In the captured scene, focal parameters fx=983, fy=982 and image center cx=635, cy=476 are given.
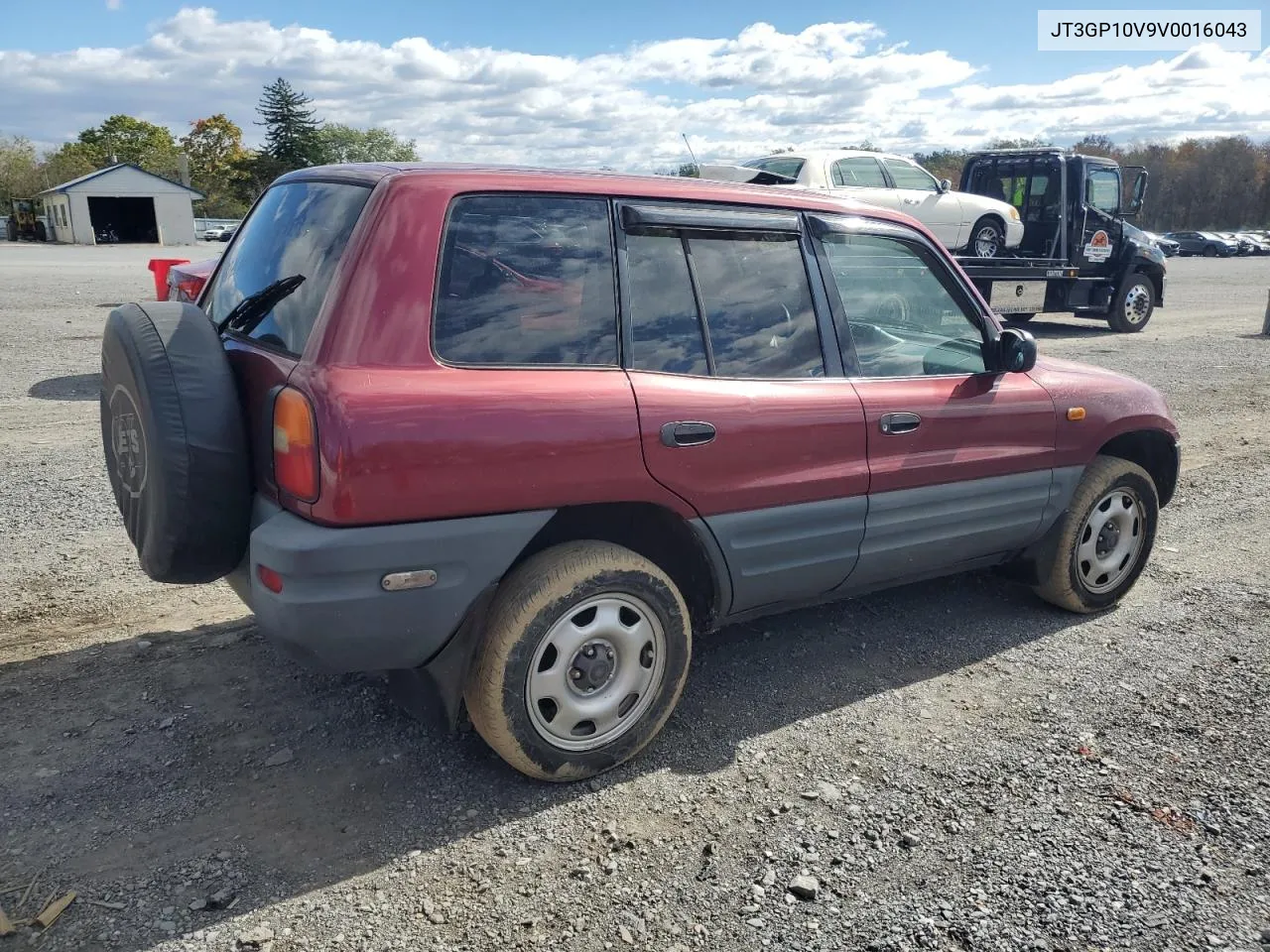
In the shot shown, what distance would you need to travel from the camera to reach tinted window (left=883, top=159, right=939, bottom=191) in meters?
14.2

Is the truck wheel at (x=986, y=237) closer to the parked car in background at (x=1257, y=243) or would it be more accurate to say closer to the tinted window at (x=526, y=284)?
the tinted window at (x=526, y=284)

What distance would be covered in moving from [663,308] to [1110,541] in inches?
104

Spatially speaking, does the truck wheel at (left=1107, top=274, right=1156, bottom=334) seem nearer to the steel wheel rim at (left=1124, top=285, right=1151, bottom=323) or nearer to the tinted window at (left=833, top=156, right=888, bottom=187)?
the steel wheel rim at (left=1124, top=285, right=1151, bottom=323)

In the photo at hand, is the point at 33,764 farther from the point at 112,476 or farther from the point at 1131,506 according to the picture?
the point at 1131,506

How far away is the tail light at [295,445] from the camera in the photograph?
2619 millimetres

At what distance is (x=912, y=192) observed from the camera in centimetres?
1429

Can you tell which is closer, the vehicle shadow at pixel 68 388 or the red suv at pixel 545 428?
the red suv at pixel 545 428

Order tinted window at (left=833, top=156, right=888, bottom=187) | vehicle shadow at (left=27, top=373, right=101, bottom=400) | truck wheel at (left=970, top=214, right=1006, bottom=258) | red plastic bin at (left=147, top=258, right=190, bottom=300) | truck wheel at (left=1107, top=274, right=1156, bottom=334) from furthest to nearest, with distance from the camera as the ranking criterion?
truck wheel at (left=1107, top=274, right=1156, bottom=334)
truck wheel at (left=970, top=214, right=1006, bottom=258)
tinted window at (left=833, top=156, right=888, bottom=187)
red plastic bin at (left=147, top=258, right=190, bottom=300)
vehicle shadow at (left=27, top=373, right=101, bottom=400)

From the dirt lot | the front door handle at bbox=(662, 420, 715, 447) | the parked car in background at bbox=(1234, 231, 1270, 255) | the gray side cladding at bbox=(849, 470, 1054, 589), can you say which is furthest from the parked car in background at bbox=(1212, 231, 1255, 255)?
the front door handle at bbox=(662, 420, 715, 447)

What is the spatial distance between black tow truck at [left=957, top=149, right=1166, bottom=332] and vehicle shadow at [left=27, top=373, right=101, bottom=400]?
1215cm

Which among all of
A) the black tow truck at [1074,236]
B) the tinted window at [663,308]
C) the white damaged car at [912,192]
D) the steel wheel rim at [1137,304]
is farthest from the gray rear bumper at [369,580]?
the steel wheel rim at [1137,304]

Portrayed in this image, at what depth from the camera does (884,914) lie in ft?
8.52

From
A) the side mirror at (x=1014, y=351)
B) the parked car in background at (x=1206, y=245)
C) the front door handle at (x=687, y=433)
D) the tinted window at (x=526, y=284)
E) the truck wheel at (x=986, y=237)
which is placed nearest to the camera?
the tinted window at (x=526, y=284)

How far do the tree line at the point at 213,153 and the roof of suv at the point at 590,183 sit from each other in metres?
60.5
